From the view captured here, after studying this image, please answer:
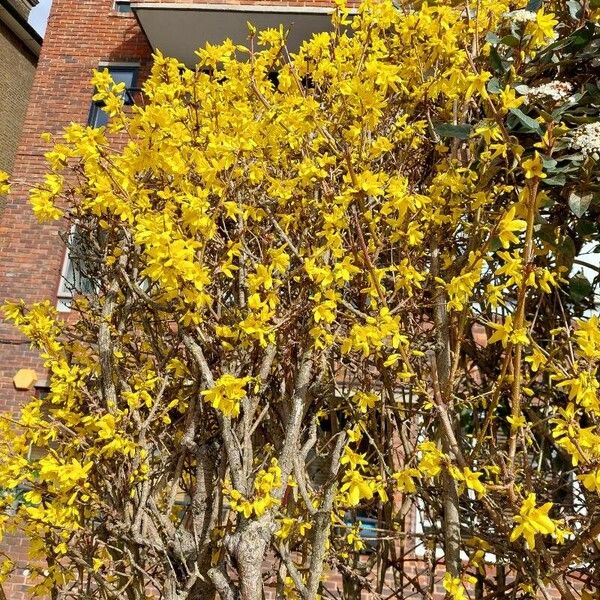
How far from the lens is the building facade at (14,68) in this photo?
39.8ft

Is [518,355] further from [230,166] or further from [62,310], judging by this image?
[62,310]

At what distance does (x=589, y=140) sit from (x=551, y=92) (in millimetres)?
267

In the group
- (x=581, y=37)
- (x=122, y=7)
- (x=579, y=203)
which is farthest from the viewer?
(x=122, y=7)

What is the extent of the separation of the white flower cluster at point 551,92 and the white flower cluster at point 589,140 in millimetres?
196

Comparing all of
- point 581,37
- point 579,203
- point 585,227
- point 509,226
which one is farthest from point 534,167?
point 581,37

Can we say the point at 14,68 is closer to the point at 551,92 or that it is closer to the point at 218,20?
the point at 218,20

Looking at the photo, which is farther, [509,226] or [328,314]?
[328,314]

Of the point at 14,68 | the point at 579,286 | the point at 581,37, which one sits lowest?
the point at 579,286

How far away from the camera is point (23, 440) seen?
107 inches

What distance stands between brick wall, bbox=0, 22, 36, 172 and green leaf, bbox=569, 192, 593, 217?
1221 cm

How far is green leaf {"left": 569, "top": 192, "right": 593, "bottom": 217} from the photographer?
2.04 m

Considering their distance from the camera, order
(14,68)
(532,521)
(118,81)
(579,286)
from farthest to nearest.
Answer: (14,68)
(118,81)
(579,286)
(532,521)

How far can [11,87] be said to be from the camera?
12.6 metres

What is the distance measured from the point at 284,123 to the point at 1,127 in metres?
11.6
